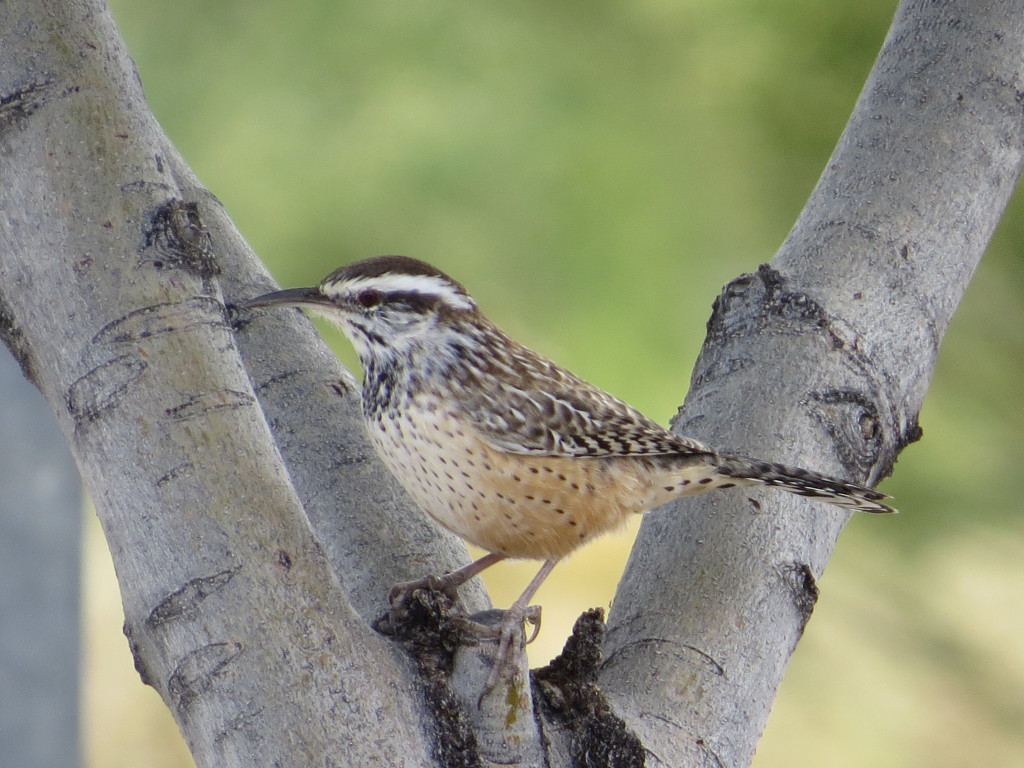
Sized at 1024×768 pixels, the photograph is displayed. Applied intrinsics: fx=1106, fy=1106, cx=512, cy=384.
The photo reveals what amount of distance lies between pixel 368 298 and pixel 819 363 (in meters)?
0.49

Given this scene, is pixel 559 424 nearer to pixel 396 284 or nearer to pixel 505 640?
pixel 396 284

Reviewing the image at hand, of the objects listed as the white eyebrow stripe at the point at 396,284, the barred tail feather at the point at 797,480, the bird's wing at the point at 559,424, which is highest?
the white eyebrow stripe at the point at 396,284

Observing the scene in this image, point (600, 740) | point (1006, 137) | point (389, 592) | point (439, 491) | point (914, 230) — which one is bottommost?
point (600, 740)

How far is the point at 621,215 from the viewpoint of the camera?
245 centimetres

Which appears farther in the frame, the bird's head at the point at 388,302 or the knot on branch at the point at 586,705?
the bird's head at the point at 388,302

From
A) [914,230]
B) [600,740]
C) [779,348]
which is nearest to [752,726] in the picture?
[600,740]

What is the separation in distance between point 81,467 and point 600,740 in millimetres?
460

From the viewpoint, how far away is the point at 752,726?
993mm

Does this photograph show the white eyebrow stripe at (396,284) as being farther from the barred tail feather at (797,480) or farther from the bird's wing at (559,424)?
the barred tail feather at (797,480)

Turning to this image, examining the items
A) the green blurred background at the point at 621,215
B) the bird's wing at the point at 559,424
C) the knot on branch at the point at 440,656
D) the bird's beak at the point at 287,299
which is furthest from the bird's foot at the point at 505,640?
the green blurred background at the point at 621,215

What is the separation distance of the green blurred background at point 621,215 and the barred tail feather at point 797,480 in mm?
1098

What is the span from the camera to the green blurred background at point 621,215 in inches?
89.9

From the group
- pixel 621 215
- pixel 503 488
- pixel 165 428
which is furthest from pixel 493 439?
pixel 621 215

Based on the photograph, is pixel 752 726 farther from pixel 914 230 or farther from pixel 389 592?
pixel 914 230
